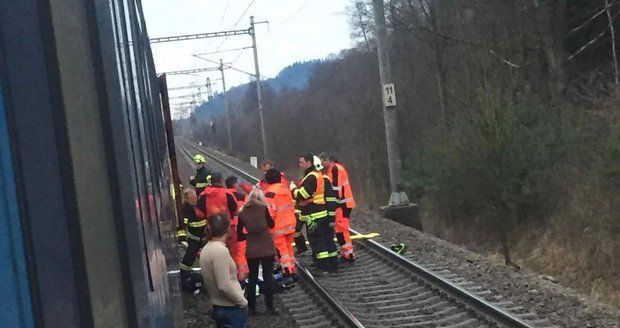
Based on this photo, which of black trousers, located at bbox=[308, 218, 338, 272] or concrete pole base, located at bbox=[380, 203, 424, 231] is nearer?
black trousers, located at bbox=[308, 218, 338, 272]

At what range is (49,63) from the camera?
55.5 inches

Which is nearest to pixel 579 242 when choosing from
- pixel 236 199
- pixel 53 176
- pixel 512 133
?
pixel 512 133

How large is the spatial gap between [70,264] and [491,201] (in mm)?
17941

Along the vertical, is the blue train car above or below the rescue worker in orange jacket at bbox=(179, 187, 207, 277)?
above

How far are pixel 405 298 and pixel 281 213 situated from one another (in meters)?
1.96

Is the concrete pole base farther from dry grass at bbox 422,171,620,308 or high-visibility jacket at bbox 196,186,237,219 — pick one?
high-visibility jacket at bbox 196,186,237,219

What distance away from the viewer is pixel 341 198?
1193 cm

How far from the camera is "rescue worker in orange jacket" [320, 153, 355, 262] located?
1159 centimetres

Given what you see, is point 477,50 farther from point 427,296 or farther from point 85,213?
point 85,213

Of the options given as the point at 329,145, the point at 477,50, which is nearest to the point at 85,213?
the point at 477,50

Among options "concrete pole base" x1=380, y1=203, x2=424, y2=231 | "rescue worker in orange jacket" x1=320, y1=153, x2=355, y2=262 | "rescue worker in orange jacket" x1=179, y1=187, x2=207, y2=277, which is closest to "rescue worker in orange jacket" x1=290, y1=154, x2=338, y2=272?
"rescue worker in orange jacket" x1=320, y1=153, x2=355, y2=262

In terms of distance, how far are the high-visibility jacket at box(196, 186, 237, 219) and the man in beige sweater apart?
2.64 m

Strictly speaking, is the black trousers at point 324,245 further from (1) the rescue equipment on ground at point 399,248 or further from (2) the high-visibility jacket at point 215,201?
(2) the high-visibility jacket at point 215,201

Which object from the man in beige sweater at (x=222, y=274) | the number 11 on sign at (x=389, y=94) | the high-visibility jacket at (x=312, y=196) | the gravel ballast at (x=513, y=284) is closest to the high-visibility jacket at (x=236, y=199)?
the high-visibility jacket at (x=312, y=196)
